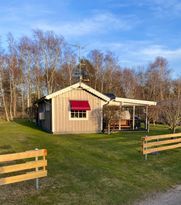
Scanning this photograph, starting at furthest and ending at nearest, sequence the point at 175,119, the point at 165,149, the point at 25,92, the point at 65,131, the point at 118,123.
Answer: the point at 25,92 → the point at 118,123 → the point at 65,131 → the point at 175,119 → the point at 165,149

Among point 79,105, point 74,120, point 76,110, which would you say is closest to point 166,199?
point 79,105

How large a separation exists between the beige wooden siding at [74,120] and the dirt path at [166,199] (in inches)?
482

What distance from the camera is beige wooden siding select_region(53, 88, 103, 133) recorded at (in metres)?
17.8

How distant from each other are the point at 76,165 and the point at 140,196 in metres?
2.82

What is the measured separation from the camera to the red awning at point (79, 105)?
57.7ft

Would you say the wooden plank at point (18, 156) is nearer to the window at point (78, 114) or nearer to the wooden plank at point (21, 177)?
the wooden plank at point (21, 177)

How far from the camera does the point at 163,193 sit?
5957mm

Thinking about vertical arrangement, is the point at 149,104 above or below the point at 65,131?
above

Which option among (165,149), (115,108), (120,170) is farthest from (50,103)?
(120,170)

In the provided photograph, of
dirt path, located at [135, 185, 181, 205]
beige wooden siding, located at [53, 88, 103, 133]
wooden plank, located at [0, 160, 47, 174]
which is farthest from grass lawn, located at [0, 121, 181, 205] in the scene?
beige wooden siding, located at [53, 88, 103, 133]

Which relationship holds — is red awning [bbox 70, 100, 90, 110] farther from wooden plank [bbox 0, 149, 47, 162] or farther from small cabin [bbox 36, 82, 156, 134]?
wooden plank [bbox 0, 149, 47, 162]

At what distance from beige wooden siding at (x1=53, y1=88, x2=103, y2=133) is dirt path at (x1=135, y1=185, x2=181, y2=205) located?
40.2 ft

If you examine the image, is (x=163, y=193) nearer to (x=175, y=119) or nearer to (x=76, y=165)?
(x=76, y=165)

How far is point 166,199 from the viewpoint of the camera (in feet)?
18.0
